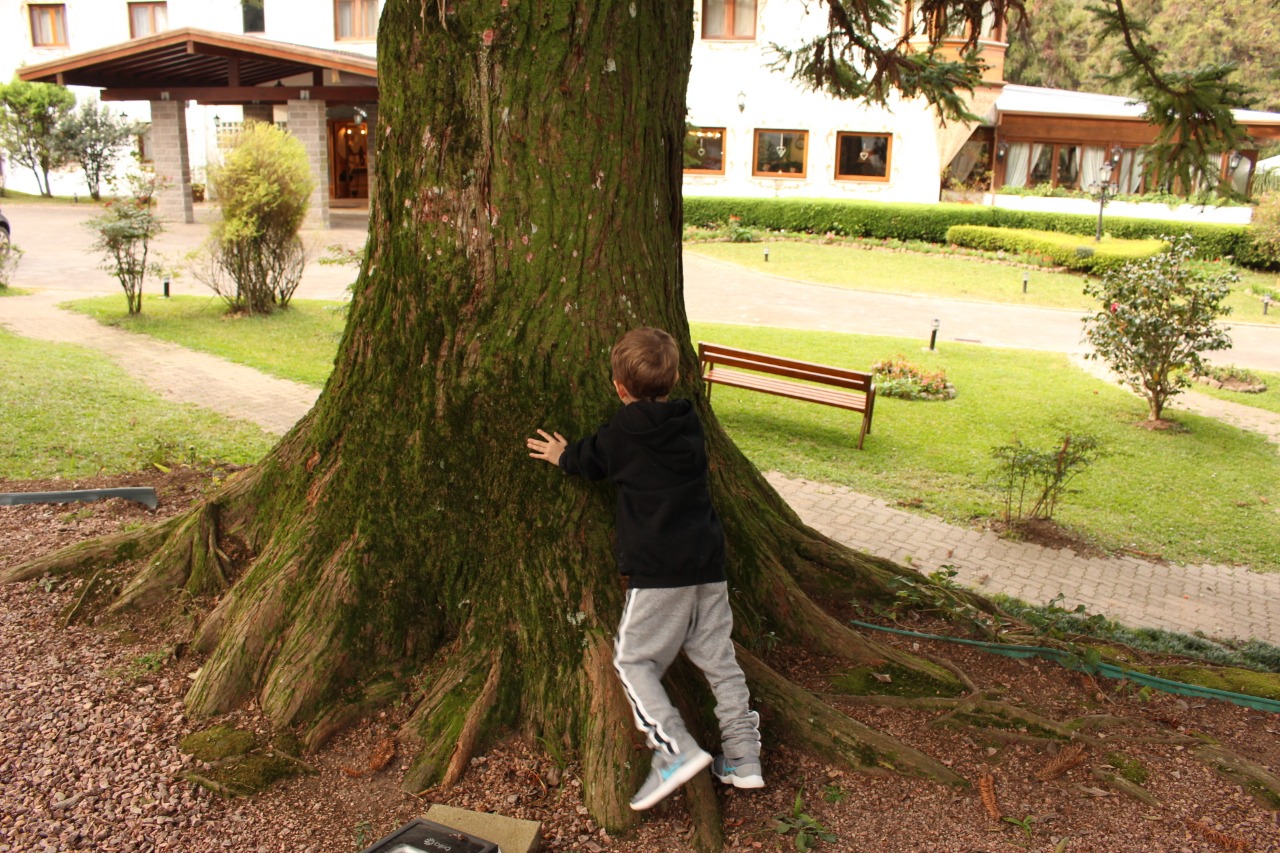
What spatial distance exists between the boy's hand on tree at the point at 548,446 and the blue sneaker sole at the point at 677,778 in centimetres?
106

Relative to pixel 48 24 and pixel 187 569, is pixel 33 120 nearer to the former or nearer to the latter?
pixel 48 24

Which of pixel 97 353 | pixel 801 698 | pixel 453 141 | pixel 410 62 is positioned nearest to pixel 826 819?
pixel 801 698

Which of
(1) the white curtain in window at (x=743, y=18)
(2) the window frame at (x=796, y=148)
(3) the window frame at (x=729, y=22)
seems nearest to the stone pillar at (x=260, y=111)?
(3) the window frame at (x=729, y=22)

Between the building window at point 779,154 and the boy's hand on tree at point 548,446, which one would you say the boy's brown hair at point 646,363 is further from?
the building window at point 779,154

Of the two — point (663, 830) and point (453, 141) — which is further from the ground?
point (453, 141)

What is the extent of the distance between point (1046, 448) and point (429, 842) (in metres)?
8.92

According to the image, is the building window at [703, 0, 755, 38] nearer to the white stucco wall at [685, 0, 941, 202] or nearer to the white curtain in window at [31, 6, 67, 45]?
the white stucco wall at [685, 0, 941, 202]

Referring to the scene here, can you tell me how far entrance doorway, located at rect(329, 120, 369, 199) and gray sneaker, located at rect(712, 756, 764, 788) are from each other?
116 ft

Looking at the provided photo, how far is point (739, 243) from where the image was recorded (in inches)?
1133

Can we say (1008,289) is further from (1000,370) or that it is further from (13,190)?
Answer: (13,190)

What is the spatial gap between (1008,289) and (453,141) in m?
21.5

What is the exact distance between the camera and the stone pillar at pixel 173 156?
27453 millimetres

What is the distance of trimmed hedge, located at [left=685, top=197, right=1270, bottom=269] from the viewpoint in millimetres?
29062

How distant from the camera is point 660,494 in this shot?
321 centimetres
